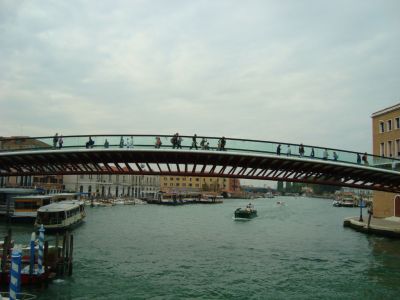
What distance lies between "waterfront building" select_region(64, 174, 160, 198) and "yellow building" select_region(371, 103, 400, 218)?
61524 mm

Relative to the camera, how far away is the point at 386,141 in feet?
Answer: 158

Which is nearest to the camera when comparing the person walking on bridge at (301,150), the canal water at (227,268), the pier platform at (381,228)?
the canal water at (227,268)

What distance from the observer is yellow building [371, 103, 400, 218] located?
46.0 meters

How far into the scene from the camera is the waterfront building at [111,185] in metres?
111

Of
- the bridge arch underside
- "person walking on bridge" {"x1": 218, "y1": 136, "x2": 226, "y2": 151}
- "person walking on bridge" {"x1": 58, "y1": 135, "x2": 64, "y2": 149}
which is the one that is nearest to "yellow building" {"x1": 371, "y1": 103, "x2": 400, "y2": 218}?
the bridge arch underside

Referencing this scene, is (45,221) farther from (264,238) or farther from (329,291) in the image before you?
(329,291)

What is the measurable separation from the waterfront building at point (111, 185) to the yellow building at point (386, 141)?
2422 inches

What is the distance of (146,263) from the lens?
77.6 feet

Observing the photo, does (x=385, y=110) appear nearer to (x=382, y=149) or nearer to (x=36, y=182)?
(x=382, y=149)

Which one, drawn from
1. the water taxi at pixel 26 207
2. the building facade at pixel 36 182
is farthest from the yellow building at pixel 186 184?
the water taxi at pixel 26 207

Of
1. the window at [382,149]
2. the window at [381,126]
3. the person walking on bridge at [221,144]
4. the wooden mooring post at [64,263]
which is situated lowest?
the wooden mooring post at [64,263]

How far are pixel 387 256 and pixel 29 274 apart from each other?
21.3m

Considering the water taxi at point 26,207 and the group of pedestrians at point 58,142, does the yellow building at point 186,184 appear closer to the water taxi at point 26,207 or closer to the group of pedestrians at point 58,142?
the water taxi at point 26,207

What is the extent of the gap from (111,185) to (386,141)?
316ft
